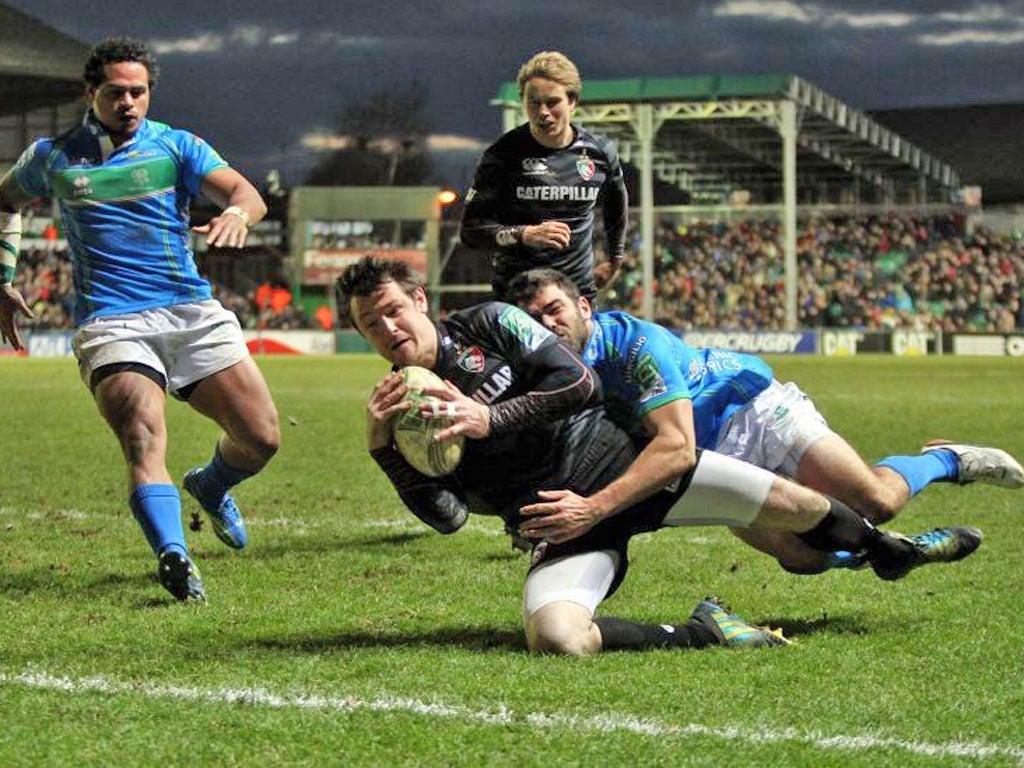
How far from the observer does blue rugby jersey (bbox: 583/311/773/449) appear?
5879mm

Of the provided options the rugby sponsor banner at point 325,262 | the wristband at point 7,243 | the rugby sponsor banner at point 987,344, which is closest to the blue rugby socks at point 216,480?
the wristband at point 7,243

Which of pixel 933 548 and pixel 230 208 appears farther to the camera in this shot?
pixel 230 208

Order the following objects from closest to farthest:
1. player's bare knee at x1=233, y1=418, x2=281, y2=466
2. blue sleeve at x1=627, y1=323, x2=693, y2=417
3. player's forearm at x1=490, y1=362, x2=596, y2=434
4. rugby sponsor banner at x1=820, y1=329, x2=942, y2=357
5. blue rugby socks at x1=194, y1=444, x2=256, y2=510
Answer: player's forearm at x1=490, y1=362, x2=596, y2=434 → blue sleeve at x1=627, y1=323, x2=693, y2=417 → player's bare knee at x1=233, y1=418, x2=281, y2=466 → blue rugby socks at x1=194, y1=444, x2=256, y2=510 → rugby sponsor banner at x1=820, y1=329, x2=942, y2=357

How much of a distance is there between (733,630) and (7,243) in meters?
3.90

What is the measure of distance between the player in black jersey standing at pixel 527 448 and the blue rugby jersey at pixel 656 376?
133 mm

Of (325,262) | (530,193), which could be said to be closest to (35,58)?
(325,262)

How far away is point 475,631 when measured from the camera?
619 cm

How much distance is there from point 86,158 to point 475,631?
2.76 m

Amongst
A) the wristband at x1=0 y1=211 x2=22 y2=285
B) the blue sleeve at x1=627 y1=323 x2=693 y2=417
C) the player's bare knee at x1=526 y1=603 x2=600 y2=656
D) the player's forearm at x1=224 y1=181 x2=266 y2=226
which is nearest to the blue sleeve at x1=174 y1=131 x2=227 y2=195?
the player's forearm at x1=224 y1=181 x2=266 y2=226

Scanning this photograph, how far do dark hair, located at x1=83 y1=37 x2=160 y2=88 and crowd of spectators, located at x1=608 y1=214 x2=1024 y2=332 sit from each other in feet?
134

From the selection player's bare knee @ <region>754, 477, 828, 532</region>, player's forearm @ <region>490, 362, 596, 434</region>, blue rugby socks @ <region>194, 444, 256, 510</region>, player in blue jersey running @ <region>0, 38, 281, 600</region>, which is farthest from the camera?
blue rugby socks @ <region>194, 444, 256, 510</region>

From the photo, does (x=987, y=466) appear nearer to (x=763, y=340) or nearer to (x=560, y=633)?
(x=560, y=633)

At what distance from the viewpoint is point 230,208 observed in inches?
275

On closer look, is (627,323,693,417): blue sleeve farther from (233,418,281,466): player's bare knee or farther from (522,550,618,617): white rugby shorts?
(233,418,281,466): player's bare knee
